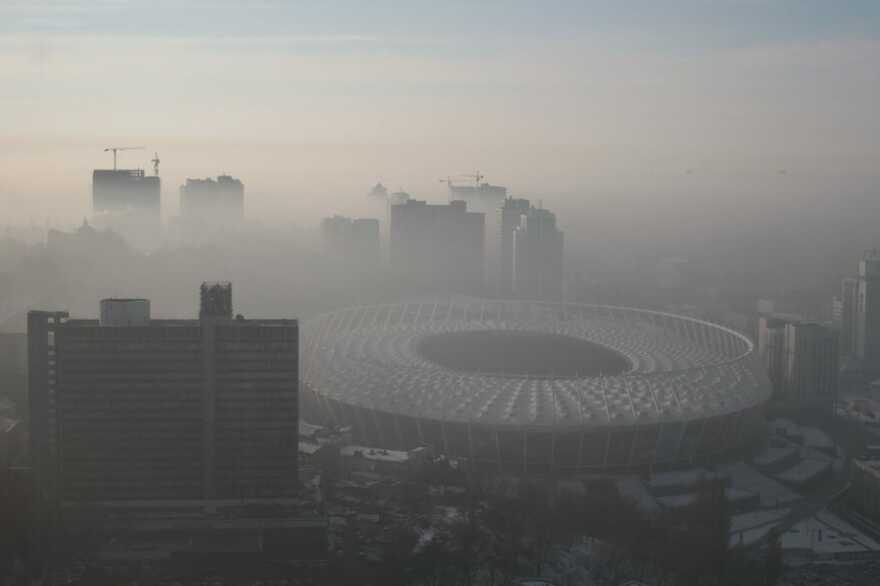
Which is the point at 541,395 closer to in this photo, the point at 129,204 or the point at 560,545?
the point at 560,545

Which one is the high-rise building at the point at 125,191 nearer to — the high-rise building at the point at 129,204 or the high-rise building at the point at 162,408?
the high-rise building at the point at 129,204

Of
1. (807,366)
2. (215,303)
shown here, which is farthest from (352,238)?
(215,303)

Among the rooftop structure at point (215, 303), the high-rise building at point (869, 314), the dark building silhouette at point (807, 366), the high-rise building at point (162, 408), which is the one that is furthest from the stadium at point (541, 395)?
the high-rise building at point (869, 314)

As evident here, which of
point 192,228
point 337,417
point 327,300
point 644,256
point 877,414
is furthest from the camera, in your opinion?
point 644,256

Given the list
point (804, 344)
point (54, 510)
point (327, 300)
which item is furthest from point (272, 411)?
point (327, 300)

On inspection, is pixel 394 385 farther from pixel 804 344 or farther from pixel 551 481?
pixel 804 344

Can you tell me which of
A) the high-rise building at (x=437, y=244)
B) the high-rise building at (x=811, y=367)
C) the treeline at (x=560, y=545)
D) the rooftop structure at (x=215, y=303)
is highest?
the high-rise building at (x=437, y=244)
